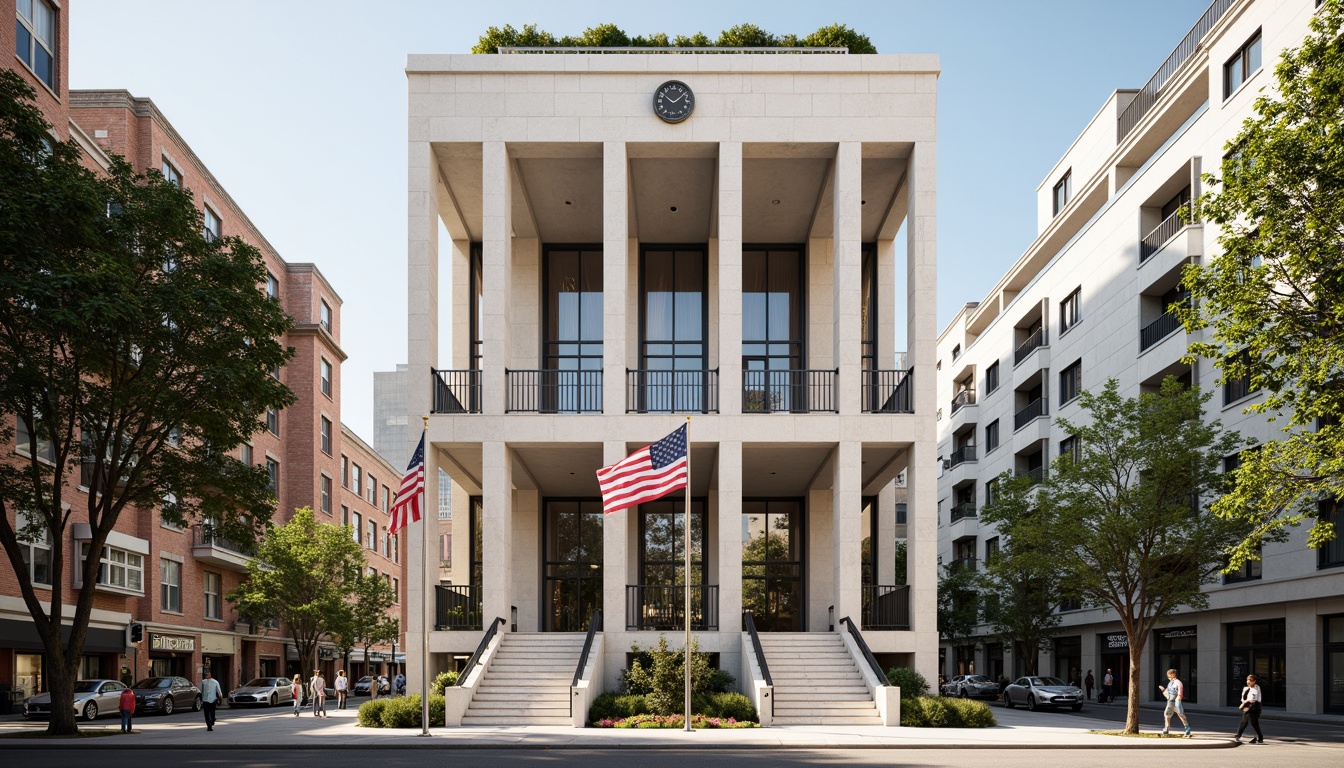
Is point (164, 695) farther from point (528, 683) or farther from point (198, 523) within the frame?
point (528, 683)

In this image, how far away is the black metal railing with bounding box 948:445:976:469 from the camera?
79250 mm

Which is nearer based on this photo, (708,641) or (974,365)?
(708,641)

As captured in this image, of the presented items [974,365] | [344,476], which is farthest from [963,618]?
[344,476]

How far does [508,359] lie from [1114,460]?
18.0 metres

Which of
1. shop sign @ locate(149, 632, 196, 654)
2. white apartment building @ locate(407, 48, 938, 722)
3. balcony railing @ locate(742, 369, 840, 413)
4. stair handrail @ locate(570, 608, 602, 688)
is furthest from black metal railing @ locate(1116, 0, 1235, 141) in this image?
shop sign @ locate(149, 632, 196, 654)

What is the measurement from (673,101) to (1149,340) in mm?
28437

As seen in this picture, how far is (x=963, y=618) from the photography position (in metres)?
61.1

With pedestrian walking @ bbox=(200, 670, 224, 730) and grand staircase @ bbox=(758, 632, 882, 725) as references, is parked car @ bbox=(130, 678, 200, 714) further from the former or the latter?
grand staircase @ bbox=(758, 632, 882, 725)

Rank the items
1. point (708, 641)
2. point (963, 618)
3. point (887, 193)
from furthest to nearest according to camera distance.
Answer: point (963, 618), point (887, 193), point (708, 641)

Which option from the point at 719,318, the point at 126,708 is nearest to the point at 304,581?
the point at 126,708

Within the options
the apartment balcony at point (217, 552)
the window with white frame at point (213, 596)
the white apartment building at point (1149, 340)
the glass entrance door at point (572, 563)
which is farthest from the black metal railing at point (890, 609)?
the window with white frame at point (213, 596)

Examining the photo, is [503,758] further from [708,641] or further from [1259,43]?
[1259,43]

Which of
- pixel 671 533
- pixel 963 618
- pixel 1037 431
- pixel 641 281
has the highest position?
pixel 641 281

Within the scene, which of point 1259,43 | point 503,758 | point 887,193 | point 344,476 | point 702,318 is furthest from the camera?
point 344,476
